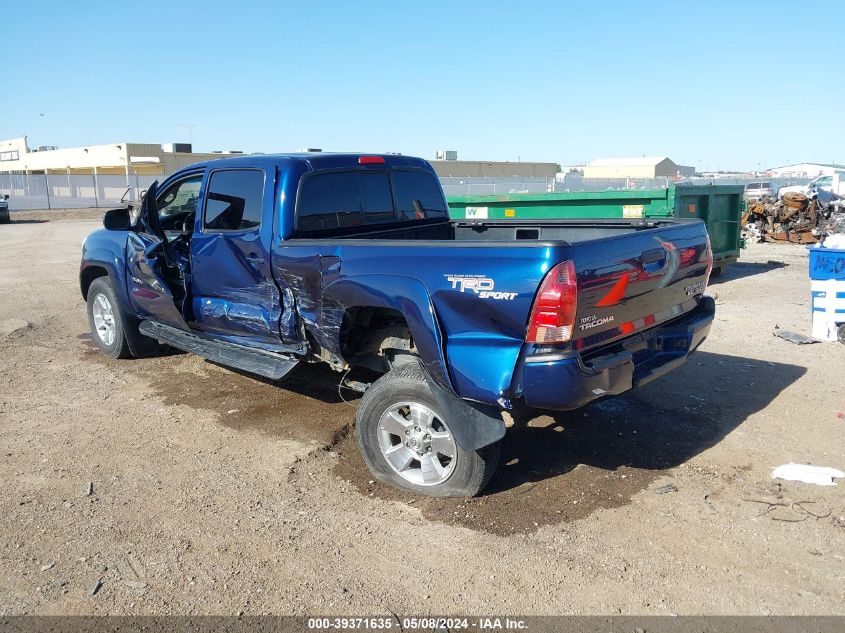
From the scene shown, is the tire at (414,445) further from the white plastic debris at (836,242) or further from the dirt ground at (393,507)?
the white plastic debris at (836,242)

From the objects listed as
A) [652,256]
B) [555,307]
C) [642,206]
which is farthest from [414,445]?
[642,206]

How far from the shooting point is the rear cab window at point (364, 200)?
511cm

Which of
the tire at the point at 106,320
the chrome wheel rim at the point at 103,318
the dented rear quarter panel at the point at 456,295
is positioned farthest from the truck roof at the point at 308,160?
the chrome wheel rim at the point at 103,318

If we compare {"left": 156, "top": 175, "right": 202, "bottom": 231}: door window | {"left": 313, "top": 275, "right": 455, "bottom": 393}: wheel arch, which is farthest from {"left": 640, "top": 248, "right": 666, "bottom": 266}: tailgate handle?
{"left": 156, "top": 175, "right": 202, "bottom": 231}: door window

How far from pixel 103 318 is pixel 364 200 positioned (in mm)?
3708

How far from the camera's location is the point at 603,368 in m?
3.80

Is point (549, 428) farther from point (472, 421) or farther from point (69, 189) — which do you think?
point (69, 189)

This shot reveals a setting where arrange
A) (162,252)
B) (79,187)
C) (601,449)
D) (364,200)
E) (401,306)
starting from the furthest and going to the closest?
(79,187), (162,252), (364,200), (601,449), (401,306)

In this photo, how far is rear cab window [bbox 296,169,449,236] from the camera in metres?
5.11

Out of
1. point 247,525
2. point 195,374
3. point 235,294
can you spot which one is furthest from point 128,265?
point 247,525

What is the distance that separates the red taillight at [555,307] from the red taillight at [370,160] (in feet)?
8.04

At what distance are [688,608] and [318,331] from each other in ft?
8.99

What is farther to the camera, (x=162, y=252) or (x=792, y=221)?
(x=792, y=221)

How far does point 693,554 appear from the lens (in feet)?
11.9
